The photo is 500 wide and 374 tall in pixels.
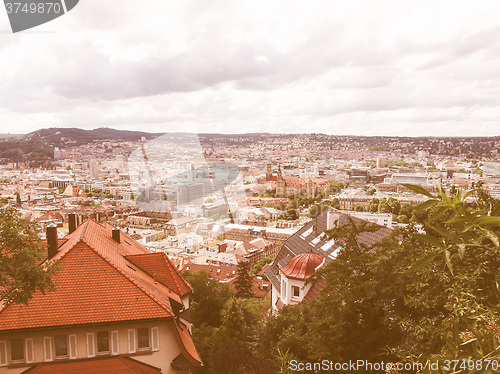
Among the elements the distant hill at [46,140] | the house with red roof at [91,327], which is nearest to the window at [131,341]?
the house with red roof at [91,327]

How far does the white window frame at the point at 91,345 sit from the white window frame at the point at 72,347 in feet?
0.85

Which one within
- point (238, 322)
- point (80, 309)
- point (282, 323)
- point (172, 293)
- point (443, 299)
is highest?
point (443, 299)

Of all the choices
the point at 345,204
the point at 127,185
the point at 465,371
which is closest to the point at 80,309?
the point at 465,371

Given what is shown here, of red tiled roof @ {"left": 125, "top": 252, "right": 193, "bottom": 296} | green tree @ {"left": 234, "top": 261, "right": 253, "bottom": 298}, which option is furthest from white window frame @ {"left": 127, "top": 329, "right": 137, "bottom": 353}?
green tree @ {"left": 234, "top": 261, "right": 253, "bottom": 298}

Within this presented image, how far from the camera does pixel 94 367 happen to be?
8.07 m

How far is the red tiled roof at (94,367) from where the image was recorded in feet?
26.1

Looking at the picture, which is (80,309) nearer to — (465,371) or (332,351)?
(332,351)

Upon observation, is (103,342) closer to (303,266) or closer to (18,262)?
(18,262)

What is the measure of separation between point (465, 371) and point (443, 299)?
4675 millimetres

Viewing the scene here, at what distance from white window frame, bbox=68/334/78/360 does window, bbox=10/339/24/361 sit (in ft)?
3.33

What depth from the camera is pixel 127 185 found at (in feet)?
375

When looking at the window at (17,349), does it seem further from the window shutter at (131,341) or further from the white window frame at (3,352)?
the window shutter at (131,341)

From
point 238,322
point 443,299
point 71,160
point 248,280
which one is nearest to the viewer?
point 443,299

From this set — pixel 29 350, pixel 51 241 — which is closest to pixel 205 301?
pixel 51 241
